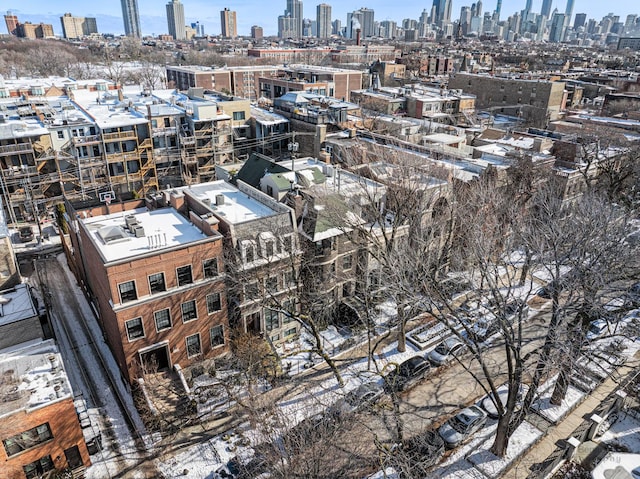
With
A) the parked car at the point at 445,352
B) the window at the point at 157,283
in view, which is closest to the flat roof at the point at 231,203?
the window at the point at 157,283

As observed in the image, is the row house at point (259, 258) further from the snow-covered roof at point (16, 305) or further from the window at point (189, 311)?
the snow-covered roof at point (16, 305)

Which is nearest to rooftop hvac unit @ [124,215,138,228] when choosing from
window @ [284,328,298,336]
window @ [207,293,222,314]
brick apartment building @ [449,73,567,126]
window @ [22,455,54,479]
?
window @ [207,293,222,314]

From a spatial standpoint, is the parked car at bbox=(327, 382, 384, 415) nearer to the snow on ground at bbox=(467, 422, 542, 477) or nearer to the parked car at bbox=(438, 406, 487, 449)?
the parked car at bbox=(438, 406, 487, 449)

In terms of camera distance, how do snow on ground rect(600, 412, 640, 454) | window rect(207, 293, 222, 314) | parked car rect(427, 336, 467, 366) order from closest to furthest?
snow on ground rect(600, 412, 640, 454) → window rect(207, 293, 222, 314) → parked car rect(427, 336, 467, 366)

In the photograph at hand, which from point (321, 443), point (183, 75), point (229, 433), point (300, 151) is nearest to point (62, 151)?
point (300, 151)

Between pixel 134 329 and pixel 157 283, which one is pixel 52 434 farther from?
pixel 157 283

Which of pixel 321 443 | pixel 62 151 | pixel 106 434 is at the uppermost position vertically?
pixel 62 151

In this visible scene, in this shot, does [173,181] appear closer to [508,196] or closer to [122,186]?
[122,186]
